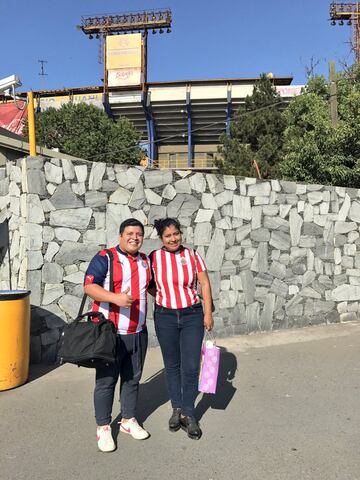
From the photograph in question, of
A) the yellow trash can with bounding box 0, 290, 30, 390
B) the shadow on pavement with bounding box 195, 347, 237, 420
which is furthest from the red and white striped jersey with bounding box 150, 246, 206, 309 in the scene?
the yellow trash can with bounding box 0, 290, 30, 390

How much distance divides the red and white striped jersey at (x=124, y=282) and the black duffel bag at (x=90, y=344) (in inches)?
5.0

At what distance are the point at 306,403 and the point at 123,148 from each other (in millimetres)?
23386

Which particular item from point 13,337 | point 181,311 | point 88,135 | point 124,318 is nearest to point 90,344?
point 124,318

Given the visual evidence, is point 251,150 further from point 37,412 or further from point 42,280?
point 37,412

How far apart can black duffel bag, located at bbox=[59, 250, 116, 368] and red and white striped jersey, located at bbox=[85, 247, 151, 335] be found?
13 centimetres

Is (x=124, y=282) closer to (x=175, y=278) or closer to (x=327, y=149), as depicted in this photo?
(x=175, y=278)

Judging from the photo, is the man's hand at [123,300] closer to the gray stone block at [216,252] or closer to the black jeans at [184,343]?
the black jeans at [184,343]

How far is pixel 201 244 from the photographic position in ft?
19.7

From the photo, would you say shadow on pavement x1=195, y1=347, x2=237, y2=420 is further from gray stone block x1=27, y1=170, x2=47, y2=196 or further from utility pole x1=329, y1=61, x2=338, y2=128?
utility pole x1=329, y1=61, x2=338, y2=128

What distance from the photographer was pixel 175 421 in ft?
11.3

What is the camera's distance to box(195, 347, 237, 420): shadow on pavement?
3.90 m

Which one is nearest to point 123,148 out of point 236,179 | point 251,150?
point 251,150

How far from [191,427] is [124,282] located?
1.20 m

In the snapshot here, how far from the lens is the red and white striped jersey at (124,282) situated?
10.1ft
